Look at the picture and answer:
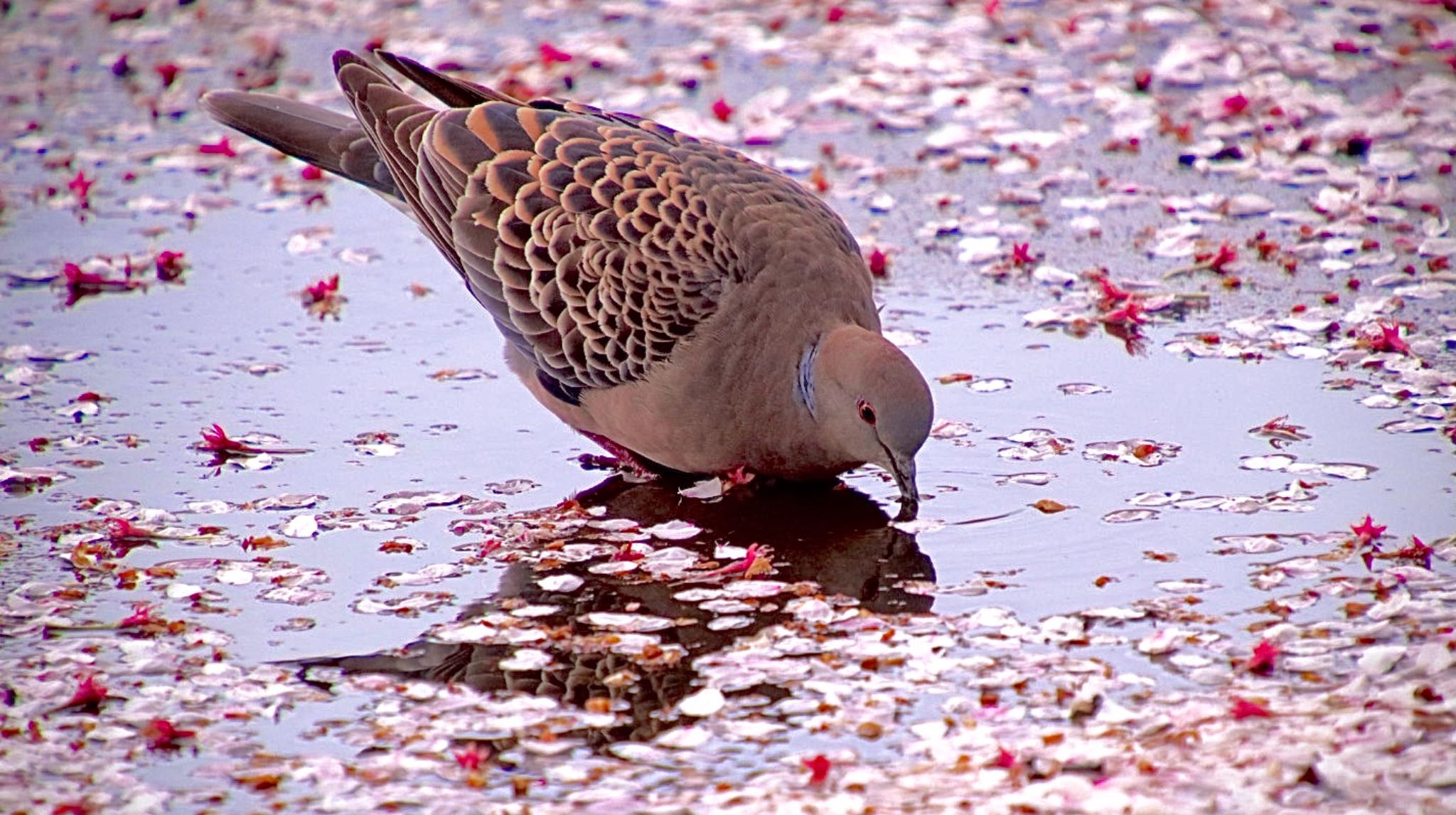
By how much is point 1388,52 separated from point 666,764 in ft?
23.4

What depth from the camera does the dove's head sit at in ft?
18.5

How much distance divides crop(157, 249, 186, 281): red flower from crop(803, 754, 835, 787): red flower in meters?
4.90

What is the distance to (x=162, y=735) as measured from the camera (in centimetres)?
459

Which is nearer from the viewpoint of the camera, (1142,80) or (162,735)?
(162,735)

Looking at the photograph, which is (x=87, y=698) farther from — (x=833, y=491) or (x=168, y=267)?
(x=168, y=267)

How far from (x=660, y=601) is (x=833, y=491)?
1052 millimetres

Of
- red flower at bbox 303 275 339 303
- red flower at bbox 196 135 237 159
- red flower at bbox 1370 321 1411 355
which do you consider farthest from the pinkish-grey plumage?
red flower at bbox 196 135 237 159

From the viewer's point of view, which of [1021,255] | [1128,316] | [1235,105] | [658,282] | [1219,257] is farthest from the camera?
[1235,105]

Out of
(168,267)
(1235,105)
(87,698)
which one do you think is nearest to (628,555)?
(87,698)

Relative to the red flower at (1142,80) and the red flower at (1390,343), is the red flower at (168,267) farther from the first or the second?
the red flower at (1390,343)

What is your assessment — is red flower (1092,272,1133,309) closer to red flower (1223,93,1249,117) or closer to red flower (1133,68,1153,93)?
red flower (1223,93,1249,117)

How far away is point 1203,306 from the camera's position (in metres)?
7.38

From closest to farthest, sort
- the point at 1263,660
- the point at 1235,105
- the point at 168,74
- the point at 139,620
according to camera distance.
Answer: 1. the point at 1263,660
2. the point at 139,620
3. the point at 1235,105
4. the point at 168,74

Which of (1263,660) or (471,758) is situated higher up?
(1263,660)
